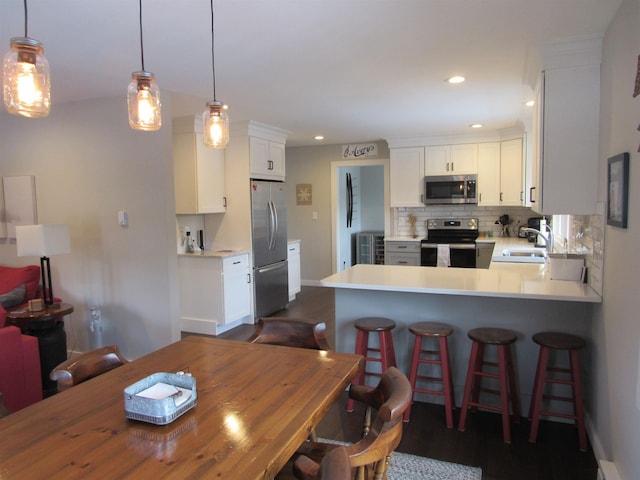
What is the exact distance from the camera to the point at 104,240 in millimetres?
3977

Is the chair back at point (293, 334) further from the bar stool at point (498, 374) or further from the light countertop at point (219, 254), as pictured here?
the light countertop at point (219, 254)

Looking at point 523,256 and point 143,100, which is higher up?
point 143,100

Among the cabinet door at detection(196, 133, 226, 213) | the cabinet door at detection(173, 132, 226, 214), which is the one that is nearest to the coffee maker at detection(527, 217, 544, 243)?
the cabinet door at detection(196, 133, 226, 213)

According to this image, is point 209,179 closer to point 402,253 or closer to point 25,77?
point 402,253

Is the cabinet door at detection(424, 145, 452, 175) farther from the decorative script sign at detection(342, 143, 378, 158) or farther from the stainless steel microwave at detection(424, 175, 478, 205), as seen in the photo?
the decorative script sign at detection(342, 143, 378, 158)

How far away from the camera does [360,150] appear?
6.91 metres

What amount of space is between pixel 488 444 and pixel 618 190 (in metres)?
1.55

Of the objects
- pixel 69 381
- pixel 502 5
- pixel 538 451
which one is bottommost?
pixel 538 451

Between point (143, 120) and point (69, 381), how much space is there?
1.05 m

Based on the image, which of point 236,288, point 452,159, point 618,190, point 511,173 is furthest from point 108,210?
point 511,173

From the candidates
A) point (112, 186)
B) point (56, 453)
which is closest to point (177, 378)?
point (56, 453)

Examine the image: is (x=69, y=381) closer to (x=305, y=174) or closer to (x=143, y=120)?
(x=143, y=120)

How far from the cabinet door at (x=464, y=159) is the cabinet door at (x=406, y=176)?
419 millimetres

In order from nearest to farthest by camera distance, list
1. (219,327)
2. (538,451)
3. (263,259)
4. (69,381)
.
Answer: (69,381), (538,451), (219,327), (263,259)
